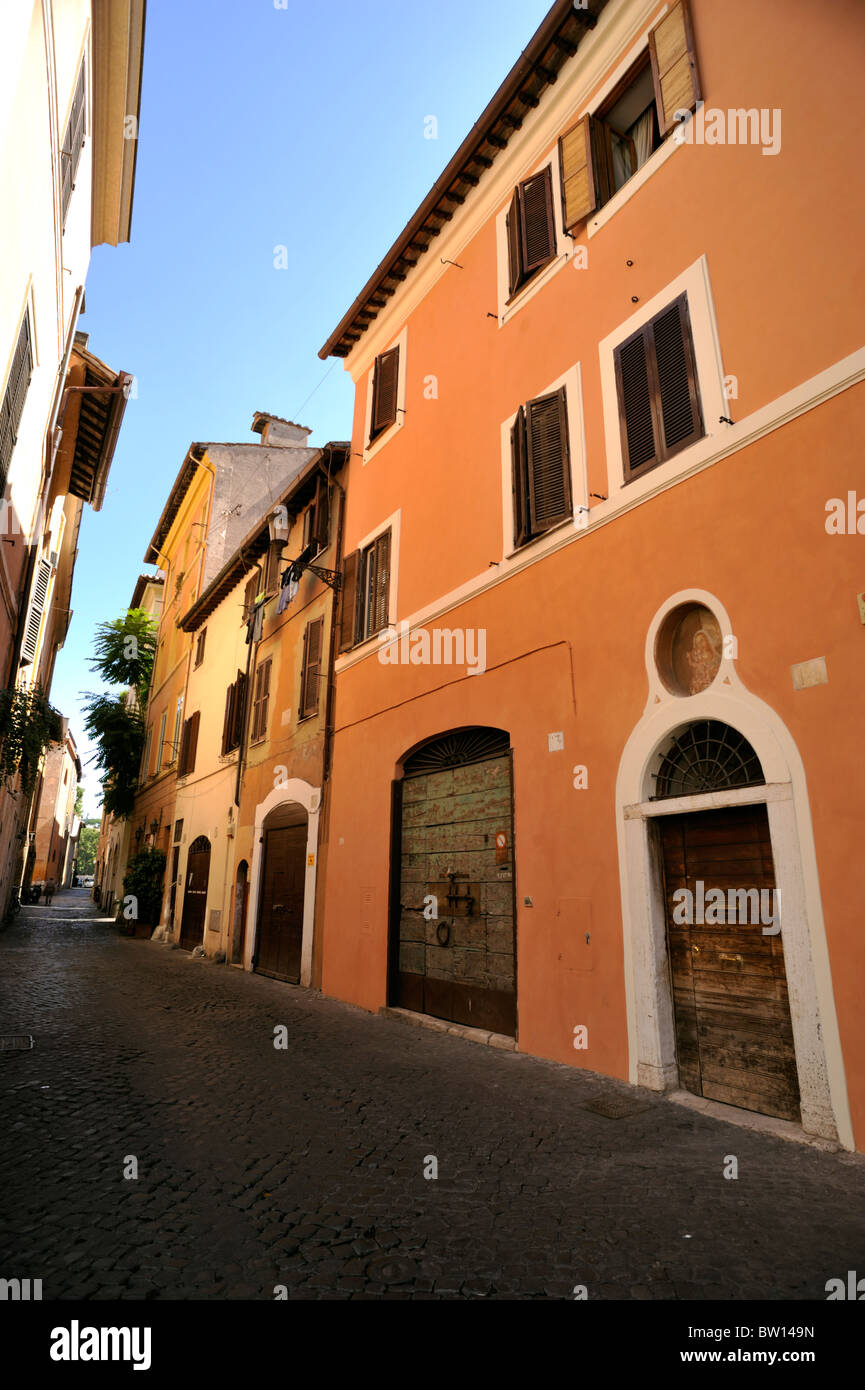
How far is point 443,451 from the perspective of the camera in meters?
9.65

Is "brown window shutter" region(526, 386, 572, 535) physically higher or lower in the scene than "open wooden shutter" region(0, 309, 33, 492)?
lower

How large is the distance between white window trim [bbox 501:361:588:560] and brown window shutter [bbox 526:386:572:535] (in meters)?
0.09

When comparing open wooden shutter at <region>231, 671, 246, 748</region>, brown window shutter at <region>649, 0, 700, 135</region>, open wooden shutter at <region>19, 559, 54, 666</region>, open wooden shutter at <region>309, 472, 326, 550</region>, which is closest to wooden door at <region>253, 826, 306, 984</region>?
open wooden shutter at <region>231, 671, 246, 748</region>

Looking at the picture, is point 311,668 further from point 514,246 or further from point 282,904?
point 514,246

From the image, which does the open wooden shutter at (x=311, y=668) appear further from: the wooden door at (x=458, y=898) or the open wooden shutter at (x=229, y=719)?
the open wooden shutter at (x=229, y=719)

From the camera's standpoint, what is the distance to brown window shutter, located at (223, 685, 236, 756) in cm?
1628

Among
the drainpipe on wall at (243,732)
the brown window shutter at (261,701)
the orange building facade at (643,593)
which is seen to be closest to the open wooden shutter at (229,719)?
the drainpipe on wall at (243,732)

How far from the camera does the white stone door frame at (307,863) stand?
11055 mm

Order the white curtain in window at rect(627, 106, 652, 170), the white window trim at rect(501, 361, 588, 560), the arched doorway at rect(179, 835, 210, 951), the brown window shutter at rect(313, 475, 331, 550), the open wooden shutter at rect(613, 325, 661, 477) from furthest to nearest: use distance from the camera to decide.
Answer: the arched doorway at rect(179, 835, 210, 951) → the brown window shutter at rect(313, 475, 331, 550) → the white curtain in window at rect(627, 106, 652, 170) → the white window trim at rect(501, 361, 588, 560) → the open wooden shutter at rect(613, 325, 661, 477)

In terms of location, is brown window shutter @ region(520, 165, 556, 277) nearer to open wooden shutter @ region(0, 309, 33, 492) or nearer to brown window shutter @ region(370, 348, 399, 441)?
brown window shutter @ region(370, 348, 399, 441)

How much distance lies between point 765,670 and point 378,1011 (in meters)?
6.30

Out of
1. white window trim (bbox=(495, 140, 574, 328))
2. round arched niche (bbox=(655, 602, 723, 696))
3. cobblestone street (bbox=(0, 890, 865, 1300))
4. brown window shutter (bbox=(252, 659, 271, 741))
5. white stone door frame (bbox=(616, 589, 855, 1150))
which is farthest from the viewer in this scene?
brown window shutter (bbox=(252, 659, 271, 741))

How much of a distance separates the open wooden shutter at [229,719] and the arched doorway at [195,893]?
2.50 meters
